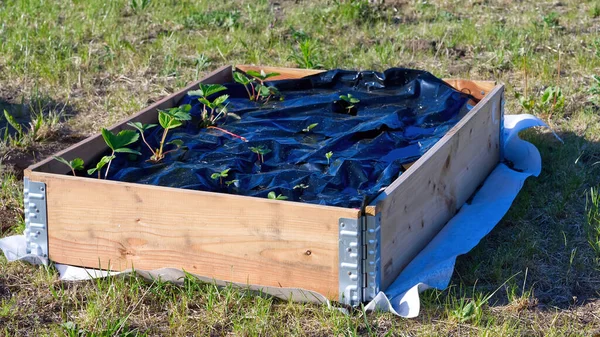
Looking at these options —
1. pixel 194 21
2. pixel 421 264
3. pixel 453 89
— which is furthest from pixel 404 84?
pixel 194 21

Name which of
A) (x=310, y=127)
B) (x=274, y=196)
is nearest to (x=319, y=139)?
(x=310, y=127)

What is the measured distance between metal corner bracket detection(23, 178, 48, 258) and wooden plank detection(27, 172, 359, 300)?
0.9 inches

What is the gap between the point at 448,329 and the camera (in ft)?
9.46

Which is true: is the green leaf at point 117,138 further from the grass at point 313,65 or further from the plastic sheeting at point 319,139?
the grass at point 313,65

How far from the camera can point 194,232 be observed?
121 inches

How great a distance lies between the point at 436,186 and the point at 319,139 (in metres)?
0.73

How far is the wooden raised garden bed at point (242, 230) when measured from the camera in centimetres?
289

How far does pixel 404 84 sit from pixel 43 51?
108 inches

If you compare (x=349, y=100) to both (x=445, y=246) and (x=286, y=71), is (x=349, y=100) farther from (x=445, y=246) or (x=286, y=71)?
(x=445, y=246)

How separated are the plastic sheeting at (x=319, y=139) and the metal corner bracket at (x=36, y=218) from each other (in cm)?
38

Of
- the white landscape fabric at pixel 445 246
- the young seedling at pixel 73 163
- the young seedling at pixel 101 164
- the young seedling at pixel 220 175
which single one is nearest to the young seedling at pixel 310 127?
the young seedling at pixel 220 175

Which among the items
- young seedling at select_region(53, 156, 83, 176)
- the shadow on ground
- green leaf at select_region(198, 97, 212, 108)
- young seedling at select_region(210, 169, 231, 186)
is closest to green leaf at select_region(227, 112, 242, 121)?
green leaf at select_region(198, 97, 212, 108)

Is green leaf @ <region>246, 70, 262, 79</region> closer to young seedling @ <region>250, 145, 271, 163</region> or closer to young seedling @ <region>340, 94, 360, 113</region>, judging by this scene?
young seedling @ <region>340, 94, 360, 113</region>

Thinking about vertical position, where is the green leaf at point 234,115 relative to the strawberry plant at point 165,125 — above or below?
below
